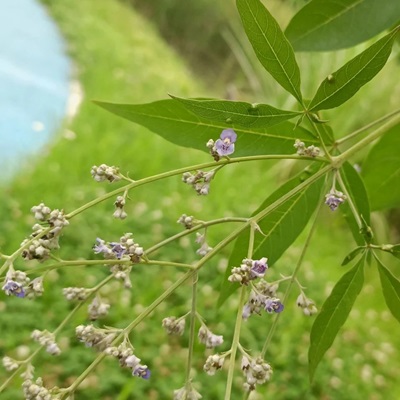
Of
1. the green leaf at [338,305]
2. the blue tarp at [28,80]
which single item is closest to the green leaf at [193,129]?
the green leaf at [338,305]

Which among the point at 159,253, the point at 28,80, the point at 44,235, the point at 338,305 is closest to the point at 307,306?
the point at 338,305

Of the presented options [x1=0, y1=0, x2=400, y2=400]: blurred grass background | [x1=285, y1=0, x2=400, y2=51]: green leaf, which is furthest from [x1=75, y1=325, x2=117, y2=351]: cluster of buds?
[x1=0, y1=0, x2=400, y2=400]: blurred grass background

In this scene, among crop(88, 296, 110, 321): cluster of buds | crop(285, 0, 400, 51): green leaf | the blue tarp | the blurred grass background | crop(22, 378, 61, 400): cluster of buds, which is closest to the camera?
crop(22, 378, 61, 400): cluster of buds

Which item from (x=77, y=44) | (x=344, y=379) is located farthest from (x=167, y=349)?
(x=77, y=44)

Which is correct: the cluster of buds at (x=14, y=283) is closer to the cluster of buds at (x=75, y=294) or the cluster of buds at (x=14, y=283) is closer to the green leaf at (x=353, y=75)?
the cluster of buds at (x=75, y=294)

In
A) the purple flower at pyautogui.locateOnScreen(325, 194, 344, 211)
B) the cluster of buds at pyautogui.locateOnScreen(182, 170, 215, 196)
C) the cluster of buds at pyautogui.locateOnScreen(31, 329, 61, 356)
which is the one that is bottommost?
the cluster of buds at pyautogui.locateOnScreen(31, 329, 61, 356)

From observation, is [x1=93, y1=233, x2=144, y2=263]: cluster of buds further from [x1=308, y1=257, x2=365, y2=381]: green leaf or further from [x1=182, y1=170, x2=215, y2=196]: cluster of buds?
[x1=308, y1=257, x2=365, y2=381]: green leaf
